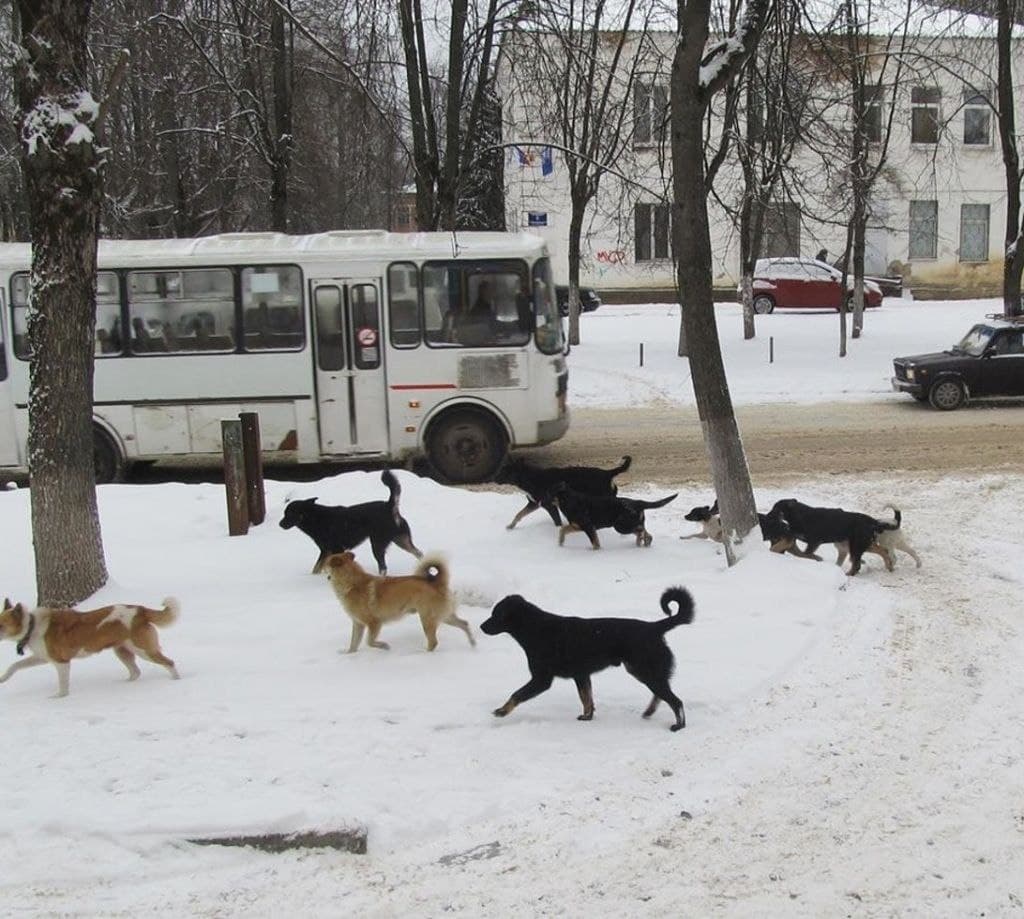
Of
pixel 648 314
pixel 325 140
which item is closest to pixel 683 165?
pixel 325 140

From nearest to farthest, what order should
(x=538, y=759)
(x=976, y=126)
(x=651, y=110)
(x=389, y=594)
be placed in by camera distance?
(x=538, y=759) < (x=389, y=594) < (x=651, y=110) < (x=976, y=126)

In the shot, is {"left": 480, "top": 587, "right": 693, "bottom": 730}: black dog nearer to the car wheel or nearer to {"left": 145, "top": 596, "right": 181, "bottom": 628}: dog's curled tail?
{"left": 145, "top": 596, "right": 181, "bottom": 628}: dog's curled tail

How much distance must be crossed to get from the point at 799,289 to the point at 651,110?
Answer: 487 inches

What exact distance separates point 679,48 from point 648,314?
1006 inches

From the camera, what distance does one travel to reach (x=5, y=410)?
1325 cm

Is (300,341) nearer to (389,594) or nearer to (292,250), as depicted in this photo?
(292,250)

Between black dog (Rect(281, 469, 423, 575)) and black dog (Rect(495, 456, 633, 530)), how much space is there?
1.73 metres

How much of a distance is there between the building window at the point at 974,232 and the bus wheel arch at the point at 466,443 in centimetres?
3470

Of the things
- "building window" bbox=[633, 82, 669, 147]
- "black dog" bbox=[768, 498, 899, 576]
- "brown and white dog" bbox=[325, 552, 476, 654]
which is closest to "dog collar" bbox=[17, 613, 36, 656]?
"brown and white dog" bbox=[325, 552, 476, 654]

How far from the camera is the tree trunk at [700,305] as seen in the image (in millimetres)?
8812

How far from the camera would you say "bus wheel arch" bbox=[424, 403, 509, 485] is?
1359 centimetres

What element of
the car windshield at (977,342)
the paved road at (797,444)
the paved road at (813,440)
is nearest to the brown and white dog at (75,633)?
the paved road at (797,444)

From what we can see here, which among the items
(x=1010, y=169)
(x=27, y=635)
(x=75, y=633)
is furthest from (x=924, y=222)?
(x=27, y=635)

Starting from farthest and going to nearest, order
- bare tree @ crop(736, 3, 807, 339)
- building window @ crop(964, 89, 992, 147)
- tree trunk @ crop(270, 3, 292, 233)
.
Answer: building window @ crop(964, 89, 992, 147) < tree trunk @ crop(270, 3, 292, 233) < bare tree @ crop(736, 3, 807, 339)
